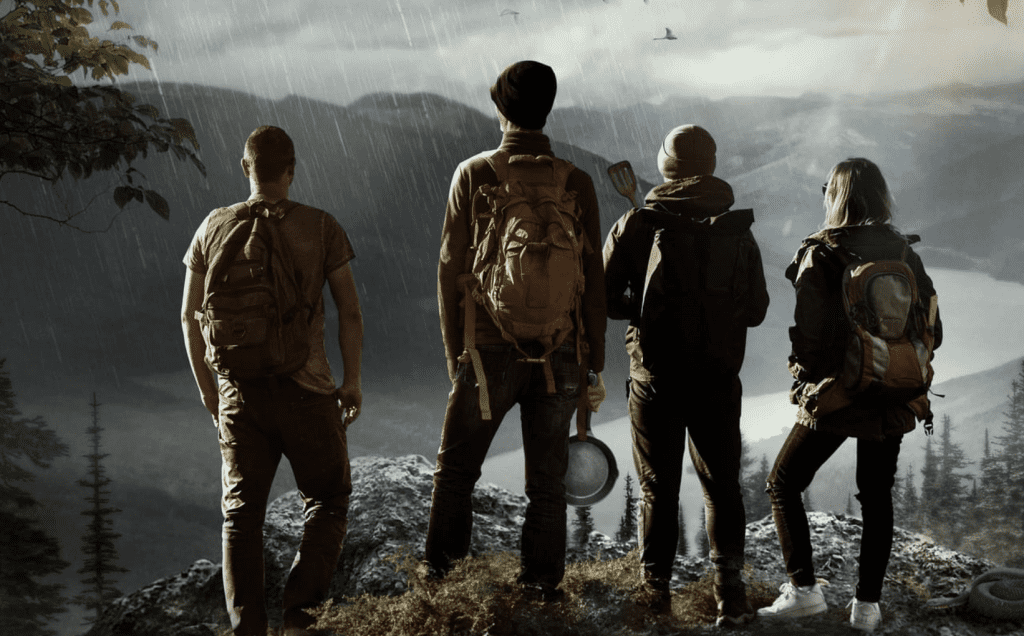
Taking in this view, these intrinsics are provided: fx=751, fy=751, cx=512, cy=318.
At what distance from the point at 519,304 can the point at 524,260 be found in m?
0.20

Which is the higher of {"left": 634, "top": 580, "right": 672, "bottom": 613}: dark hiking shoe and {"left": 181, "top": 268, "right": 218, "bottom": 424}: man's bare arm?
{"left": 181, "top": 268, "right": 218, "bottom": 424}: man's bare arm

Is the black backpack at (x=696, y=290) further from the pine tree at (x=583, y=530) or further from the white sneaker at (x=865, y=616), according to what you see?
the pine tree at (x=583, y=530)

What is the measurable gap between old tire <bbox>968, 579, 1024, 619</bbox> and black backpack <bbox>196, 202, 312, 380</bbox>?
13.5 ft

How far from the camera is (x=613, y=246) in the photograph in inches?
154

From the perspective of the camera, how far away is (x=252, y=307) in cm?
333

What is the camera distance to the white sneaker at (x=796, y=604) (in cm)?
401

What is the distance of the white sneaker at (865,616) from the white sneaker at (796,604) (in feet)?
0.56

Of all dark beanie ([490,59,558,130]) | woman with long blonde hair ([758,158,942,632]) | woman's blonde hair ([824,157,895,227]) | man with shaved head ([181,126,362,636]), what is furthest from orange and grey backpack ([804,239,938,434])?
man with shaved head ([181,126,362,636])

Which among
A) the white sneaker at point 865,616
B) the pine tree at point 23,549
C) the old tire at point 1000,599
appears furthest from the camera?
the pine tree at point 23,549

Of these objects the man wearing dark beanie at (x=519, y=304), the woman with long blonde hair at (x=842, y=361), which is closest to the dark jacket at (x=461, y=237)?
the man wearing dark beanie at (x=519, y=304)

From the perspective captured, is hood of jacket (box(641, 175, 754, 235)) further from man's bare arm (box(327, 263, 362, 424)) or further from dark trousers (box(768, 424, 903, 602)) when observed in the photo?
man's bare arm (box(327, 263, 362, 424))

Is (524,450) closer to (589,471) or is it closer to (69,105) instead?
(589,471)

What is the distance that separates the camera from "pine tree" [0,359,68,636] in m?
10.0

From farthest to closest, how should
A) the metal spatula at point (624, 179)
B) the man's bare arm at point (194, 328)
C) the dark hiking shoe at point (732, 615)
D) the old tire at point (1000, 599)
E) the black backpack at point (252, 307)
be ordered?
the old tire at point (1000, 599) < the metal spatula at point (624, 179) < the dark hiking shoe at point (732, 615) < the man's bare arm at point (194, 328) < the black backpack at point (252, 307)
